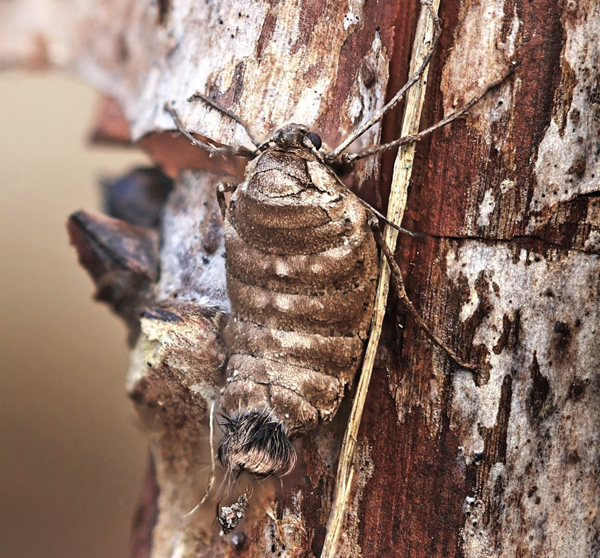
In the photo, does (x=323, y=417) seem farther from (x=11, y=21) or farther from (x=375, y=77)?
(x=11, y=21)

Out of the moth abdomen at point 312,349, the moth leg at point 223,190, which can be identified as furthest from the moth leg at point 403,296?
the moth leg at point 223,190

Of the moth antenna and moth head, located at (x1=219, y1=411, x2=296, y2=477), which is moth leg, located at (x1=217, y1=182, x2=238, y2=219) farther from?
moth head, located at (x1=219, y1=411, x2=296, y2=477)

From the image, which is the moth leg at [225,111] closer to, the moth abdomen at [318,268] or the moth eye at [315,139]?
the moth eye at [315,139]

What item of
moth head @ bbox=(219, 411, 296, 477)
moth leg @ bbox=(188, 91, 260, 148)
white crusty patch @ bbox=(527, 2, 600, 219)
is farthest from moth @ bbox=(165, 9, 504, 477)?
white crusty patch @ bbox=(527, 2, 600, 219)

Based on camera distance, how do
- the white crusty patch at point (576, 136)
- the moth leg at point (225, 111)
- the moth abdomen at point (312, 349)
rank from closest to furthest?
the white crusty patch at point (576, 136) → the moth abdomen at point (312, 349) → the moth leg at point (225, 111)

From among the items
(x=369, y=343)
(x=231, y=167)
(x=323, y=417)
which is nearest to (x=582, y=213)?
(x=369, y=343)

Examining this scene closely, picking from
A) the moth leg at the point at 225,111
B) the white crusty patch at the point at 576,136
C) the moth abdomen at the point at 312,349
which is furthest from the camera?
the moth leg at the point at 225,111
